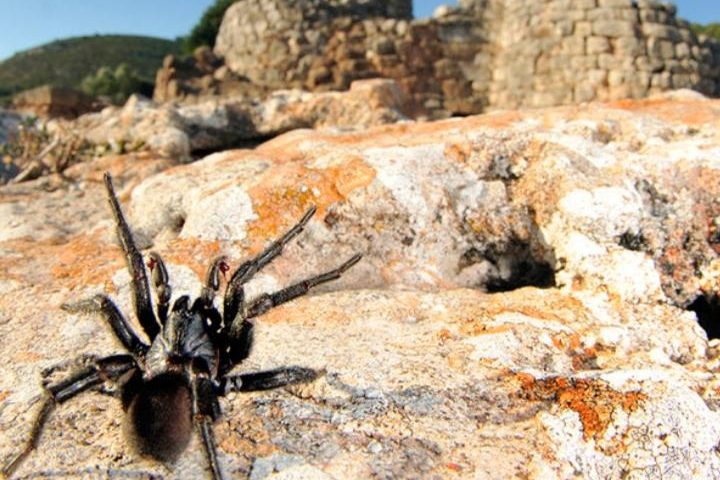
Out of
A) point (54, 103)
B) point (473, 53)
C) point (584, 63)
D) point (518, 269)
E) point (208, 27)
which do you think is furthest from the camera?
point (208, 27)

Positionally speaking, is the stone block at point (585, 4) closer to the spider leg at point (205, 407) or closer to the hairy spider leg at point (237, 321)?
the hairy spider leg at point (237, 321)

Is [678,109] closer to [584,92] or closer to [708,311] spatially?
[708,311]

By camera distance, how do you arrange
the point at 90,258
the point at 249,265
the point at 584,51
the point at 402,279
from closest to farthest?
1. the point at 249,265
2. the point at 402,279
3. the point at 90,258
4. the point at 584,51

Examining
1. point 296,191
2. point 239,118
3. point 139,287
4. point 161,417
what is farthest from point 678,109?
point 239,118

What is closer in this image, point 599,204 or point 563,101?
point 599,204

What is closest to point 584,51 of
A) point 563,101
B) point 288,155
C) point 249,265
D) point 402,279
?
point 563,101

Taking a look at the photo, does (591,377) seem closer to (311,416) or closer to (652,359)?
(652,359)

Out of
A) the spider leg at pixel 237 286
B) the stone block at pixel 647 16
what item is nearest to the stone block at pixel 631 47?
the stone block at pixel 647 16
